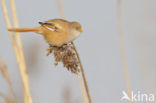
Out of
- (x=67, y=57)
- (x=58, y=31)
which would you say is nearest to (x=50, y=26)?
(x=58, y=31)

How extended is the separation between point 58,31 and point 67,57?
351 mm

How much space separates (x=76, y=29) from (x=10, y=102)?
60cm

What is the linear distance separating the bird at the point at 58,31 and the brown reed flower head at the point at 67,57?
5cm

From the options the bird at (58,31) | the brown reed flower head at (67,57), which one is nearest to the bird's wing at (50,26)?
the bird at (58,31)

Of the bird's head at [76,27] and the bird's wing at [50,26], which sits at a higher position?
the bird's wing at [50,26]

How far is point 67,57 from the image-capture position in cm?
153

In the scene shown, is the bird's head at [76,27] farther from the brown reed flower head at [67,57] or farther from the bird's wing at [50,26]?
the brown reed flower head at [67,57]

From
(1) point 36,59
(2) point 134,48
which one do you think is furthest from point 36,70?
(2) point 134,48

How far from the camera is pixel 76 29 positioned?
6.11 ft

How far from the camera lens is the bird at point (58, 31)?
1.69 m

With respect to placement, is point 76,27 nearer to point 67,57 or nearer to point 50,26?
point 50,26

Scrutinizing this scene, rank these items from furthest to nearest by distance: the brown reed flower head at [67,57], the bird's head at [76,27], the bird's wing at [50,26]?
the bird's head at [76,27]
the bird's wing at [50,26]
the brown reed flower head at [67,57]

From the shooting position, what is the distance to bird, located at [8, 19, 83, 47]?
5.54ft

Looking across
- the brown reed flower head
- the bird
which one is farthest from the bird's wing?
the brown reed flower head
